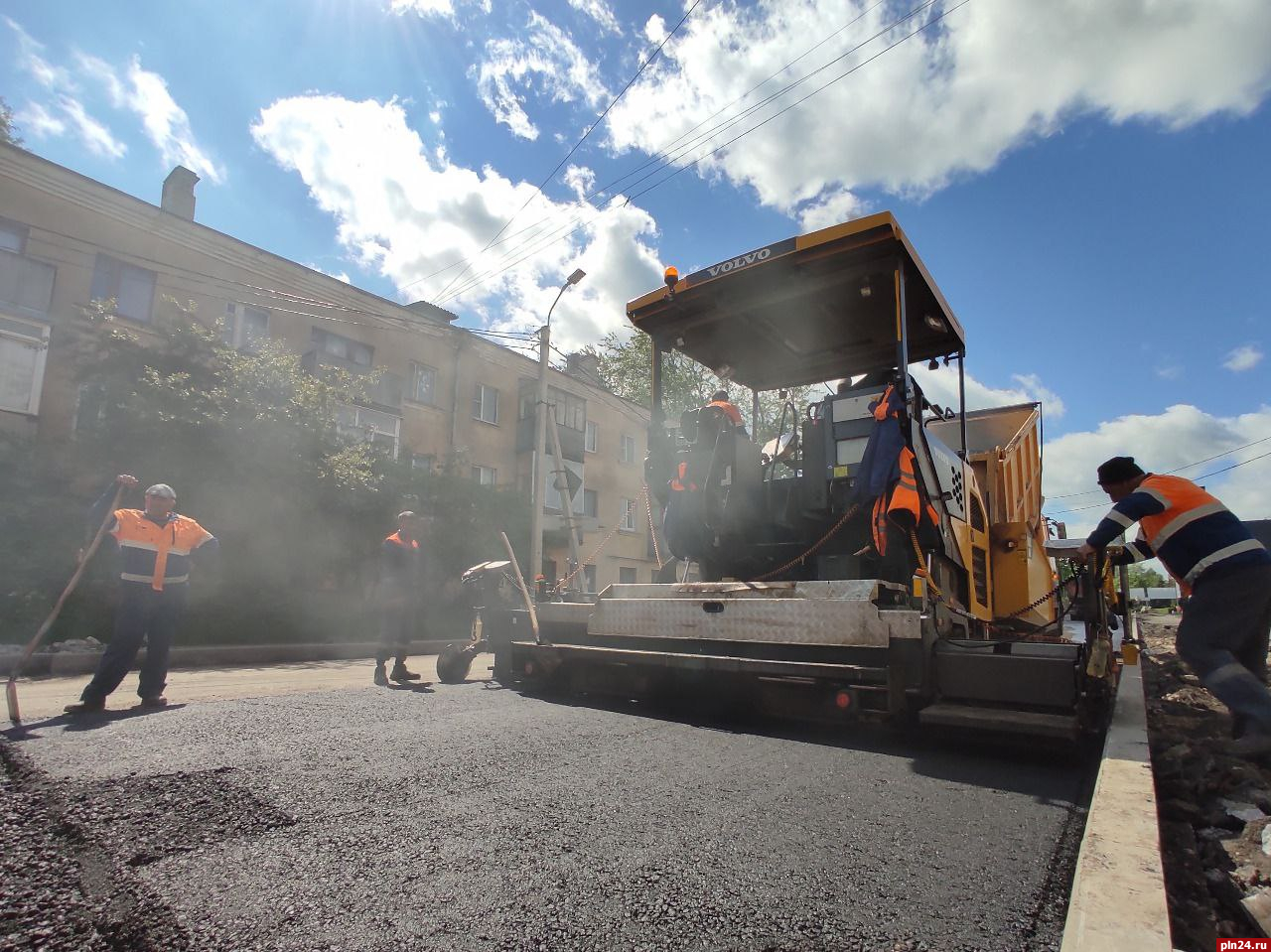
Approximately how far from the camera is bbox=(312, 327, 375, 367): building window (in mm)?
19078

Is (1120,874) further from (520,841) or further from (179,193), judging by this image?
(179,193)

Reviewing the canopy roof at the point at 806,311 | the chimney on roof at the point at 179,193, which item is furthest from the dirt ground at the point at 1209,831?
the chimney on roof at the point at 179,193

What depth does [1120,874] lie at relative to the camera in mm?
1805

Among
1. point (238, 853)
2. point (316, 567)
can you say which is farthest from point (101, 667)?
point (316, 567)

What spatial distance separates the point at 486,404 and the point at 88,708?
19.7 metres

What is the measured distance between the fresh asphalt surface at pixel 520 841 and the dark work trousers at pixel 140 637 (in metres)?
0.89

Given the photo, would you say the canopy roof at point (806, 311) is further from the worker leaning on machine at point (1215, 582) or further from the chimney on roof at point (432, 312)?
the chimney on roof at point (432, 312)

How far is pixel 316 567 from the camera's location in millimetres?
13984

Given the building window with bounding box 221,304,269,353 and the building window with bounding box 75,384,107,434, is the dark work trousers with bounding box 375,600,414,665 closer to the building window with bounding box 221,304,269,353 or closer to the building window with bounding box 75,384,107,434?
the building window with bounding box 75,384,107,434

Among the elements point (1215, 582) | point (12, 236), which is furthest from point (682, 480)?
point (12, 236)

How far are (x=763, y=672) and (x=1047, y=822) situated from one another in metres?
1.54

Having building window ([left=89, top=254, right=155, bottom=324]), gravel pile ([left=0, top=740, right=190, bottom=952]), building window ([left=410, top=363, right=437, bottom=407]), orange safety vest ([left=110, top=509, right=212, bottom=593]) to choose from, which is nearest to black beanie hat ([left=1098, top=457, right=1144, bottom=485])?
gravel pile ([left=0, top=740, right=190, bottom=952])

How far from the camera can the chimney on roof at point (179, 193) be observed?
18.2m

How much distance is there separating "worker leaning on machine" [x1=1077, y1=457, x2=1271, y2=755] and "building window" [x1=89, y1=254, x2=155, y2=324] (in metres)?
18.2
